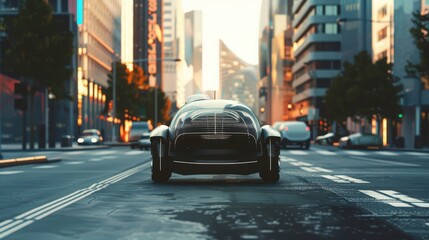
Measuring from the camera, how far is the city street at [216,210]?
26.5ft

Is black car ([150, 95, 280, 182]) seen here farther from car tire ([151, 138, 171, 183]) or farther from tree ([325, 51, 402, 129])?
tree ([325, 51, 402, 129])

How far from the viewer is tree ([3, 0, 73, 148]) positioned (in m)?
51.2

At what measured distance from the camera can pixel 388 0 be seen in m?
81.0

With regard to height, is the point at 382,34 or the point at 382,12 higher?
the point at 382,12

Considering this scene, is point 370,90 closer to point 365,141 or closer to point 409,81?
point 409,81

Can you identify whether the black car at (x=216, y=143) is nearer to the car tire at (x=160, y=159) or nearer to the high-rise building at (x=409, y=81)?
the car tire at (x=160, y=159)

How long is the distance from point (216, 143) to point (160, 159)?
3.94 ft

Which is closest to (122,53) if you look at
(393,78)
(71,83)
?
(71,83)

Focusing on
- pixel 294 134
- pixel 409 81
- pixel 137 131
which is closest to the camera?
pixel 294 134

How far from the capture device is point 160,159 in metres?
15.2

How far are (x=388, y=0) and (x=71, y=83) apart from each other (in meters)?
33.5

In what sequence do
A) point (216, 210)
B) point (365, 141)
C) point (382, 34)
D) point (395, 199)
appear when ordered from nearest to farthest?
point (216, 210) → point (395, 199) → point (365, 141) → point (382, 34)

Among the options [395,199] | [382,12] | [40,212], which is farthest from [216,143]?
[382,12]

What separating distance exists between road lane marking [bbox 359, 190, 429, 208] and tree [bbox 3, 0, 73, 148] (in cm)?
3997
